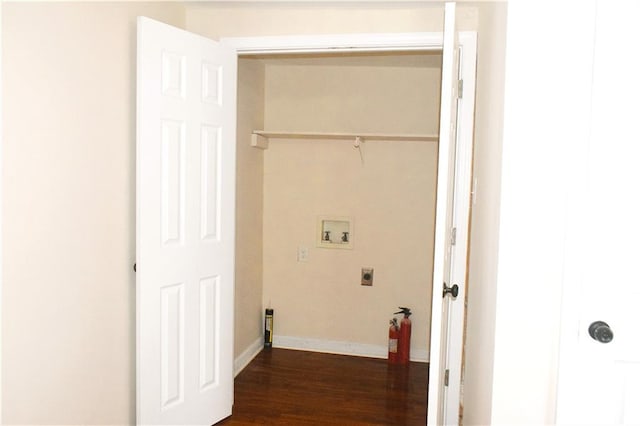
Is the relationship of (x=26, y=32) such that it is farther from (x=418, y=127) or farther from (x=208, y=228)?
(x=418, y=127)

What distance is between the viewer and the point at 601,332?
1567 millimetres

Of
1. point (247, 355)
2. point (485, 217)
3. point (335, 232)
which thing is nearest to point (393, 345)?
point (335, 232)

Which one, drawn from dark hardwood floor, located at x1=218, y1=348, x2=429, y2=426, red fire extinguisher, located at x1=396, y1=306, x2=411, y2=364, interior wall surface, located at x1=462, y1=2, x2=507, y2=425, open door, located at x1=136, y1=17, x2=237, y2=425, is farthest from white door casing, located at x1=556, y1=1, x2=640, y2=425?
red fire extinguisher, located at x1=396, y1=306, x2=411, y2=364

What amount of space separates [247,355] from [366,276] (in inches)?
45.7

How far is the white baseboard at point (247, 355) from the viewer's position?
11.3ft

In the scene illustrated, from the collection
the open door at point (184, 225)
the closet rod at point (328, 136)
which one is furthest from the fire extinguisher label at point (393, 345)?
the closet rod at point (328, 136)

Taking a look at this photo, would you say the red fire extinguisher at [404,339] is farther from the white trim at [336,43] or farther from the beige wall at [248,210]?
the white trim at [336,43]

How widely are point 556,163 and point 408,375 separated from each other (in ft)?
7.75

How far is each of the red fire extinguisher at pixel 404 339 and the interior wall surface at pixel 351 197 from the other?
0.35 ft

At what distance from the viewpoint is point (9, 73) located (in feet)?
5.17

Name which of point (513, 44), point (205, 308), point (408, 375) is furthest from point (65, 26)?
point (408, 375)

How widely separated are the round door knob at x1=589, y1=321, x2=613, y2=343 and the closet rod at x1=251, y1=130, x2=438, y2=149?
2.10m

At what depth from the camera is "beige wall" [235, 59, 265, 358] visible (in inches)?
136

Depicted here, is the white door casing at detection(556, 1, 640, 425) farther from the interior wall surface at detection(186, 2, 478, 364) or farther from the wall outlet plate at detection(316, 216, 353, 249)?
the wall outlet plate at detection(316, 216, 353, 249)
